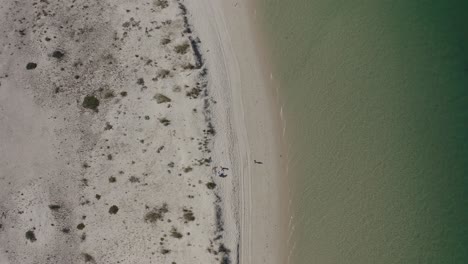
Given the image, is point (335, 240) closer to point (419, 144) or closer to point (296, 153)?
point (296, 153)

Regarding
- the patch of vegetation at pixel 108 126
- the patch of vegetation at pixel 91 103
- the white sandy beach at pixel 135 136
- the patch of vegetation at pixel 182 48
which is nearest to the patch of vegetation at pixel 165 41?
the white sandy beach at pixel 135 136

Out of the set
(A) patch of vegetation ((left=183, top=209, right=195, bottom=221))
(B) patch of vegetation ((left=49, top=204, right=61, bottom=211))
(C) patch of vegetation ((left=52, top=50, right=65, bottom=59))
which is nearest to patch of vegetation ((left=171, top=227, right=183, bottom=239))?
(A) patch of vegetation ((left=183, top=209, right=195, bottom=221))

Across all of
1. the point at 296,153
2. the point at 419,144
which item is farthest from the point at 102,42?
the point at 419,144

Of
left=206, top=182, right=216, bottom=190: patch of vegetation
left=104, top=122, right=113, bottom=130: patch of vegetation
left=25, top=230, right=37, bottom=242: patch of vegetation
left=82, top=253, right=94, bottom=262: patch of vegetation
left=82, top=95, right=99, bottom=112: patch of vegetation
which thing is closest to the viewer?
left=206, top=182, right=216, bottom=190: patch of vegetation

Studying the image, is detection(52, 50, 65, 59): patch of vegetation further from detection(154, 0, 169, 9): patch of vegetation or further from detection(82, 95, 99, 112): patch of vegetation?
detection(154, 0, 169, 9): patch of vegetation

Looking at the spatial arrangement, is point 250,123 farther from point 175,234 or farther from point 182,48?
point 175,234

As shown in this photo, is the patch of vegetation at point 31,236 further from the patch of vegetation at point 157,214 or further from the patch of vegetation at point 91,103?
the patch of vegetation at point 91,103

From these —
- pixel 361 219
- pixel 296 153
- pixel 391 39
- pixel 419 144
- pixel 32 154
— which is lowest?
pixel 32 154
